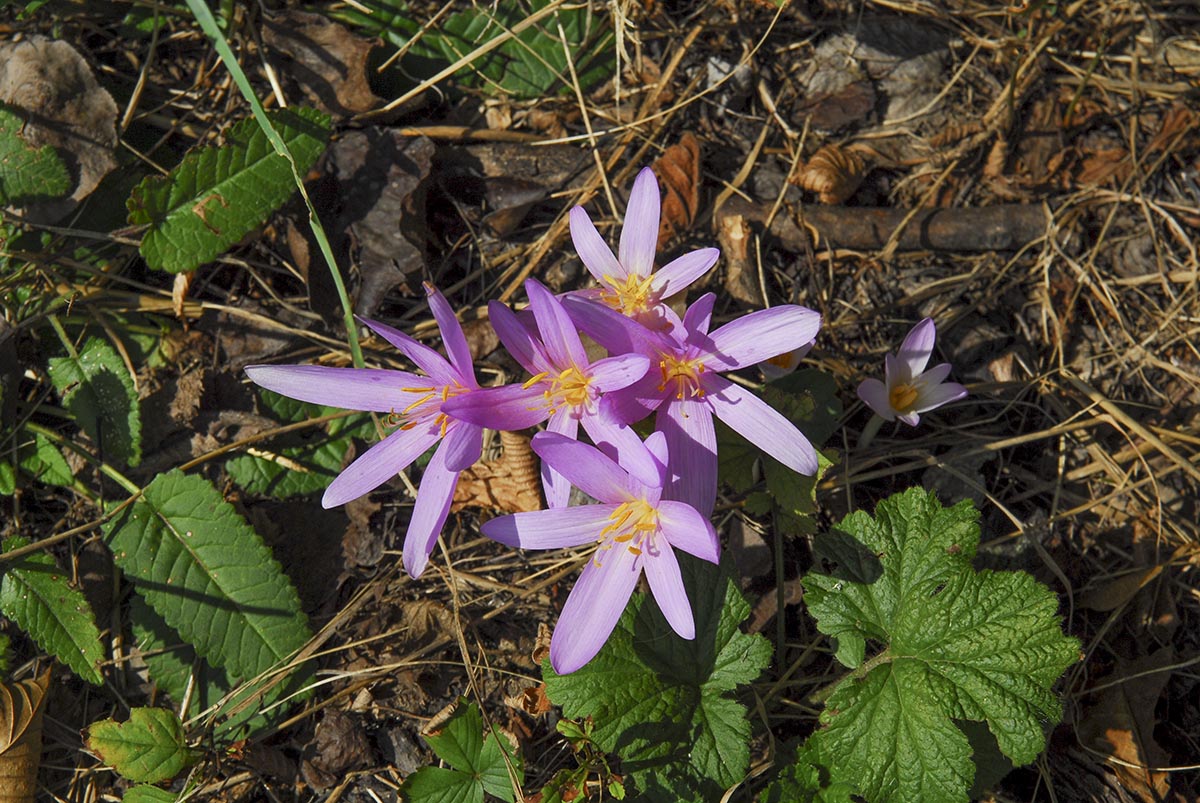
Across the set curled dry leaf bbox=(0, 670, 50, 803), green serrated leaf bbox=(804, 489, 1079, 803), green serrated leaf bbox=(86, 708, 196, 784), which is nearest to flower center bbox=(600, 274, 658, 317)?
green serrated leaf bbox=(804, 489, 1079, 803)

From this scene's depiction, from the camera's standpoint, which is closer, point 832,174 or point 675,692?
point 675,692

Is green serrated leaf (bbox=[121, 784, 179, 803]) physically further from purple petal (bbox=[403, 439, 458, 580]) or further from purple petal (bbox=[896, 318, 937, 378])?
purple petal (bbox=[896, 318, 937, 378])

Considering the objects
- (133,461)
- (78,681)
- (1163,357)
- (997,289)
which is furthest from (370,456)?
(1163,357)

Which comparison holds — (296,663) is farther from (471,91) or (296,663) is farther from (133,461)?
(471,91)

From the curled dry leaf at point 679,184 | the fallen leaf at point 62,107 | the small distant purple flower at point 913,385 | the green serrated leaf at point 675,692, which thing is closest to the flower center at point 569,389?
the green serrated leaf at point 675,692

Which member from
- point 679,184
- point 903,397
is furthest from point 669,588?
point 679,184

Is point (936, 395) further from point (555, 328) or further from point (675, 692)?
point (555, 328)
